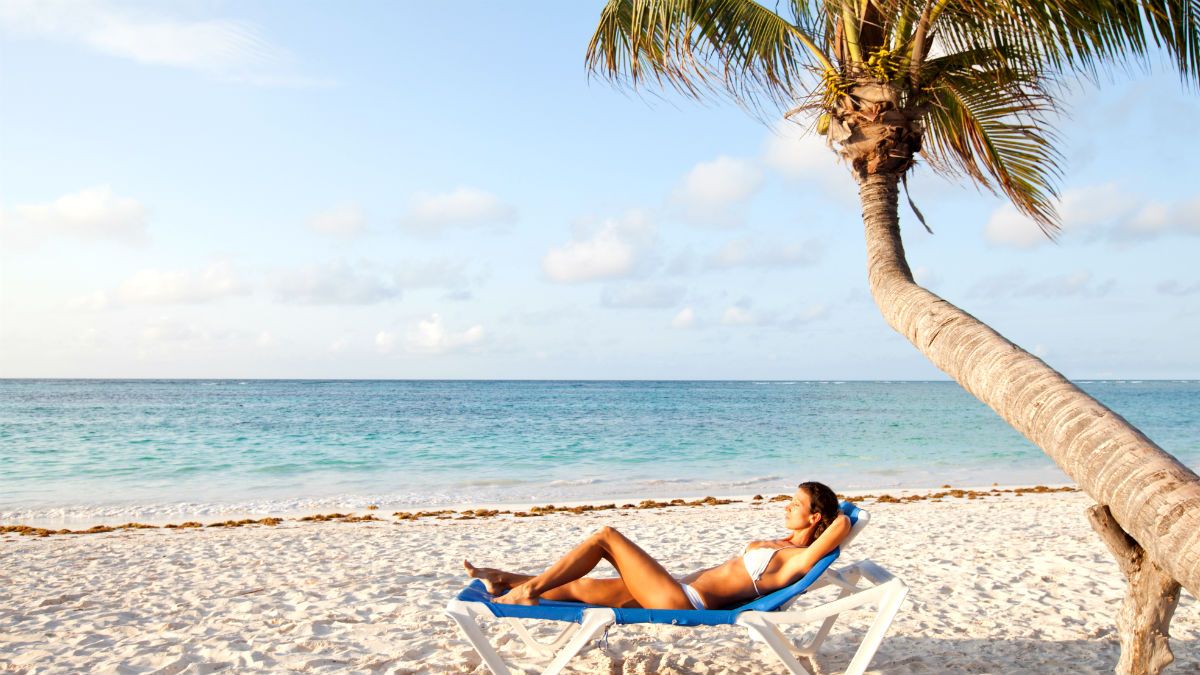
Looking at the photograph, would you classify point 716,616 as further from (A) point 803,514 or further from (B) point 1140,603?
(B) point 1140,603

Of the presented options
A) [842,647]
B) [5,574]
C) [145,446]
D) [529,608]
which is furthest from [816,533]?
[145,446]

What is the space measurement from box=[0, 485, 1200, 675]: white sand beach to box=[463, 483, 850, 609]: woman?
502 mm

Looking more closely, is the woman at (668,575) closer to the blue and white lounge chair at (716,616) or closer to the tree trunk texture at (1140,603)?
the blue and white lounge chair at (716,616)

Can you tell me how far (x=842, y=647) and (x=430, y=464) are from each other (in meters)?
13.6

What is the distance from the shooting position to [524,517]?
993cm

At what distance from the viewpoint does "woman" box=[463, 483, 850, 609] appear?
11.8 feet

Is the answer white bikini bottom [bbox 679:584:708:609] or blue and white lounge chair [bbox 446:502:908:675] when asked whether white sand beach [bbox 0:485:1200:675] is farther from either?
blue and white lounge chair [bbox 446:502:908:675]

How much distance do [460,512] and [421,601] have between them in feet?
17.8

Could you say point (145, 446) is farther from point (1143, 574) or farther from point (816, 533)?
point (1143, 574)

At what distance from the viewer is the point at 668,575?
3.70m

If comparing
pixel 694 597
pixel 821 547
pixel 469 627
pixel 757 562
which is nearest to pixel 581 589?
pixel 694 597

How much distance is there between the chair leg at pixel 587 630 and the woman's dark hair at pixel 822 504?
3.79ft

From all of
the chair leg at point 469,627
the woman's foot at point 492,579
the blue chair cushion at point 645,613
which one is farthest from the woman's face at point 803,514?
the chair leg at point 469,627

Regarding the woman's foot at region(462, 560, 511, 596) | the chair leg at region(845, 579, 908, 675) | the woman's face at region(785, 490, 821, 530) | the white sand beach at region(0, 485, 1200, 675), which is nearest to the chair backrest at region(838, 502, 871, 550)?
the woman's face at region(785, 490, 821, 530)
